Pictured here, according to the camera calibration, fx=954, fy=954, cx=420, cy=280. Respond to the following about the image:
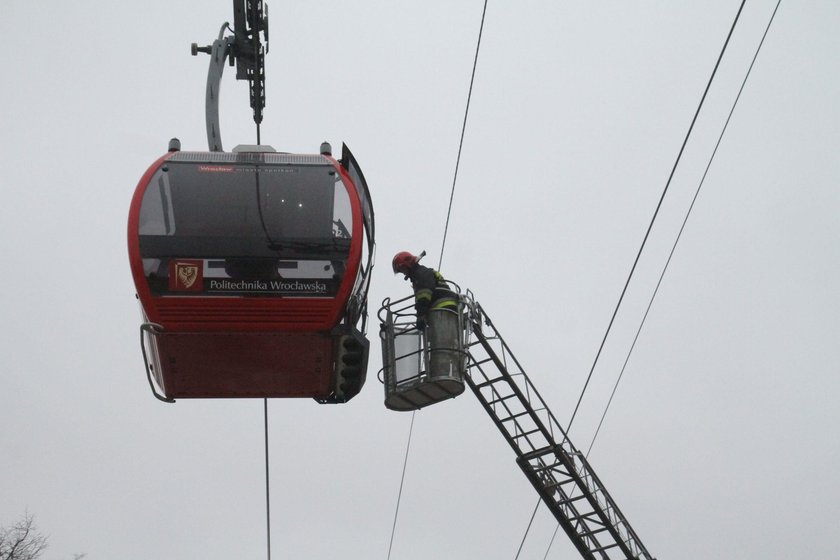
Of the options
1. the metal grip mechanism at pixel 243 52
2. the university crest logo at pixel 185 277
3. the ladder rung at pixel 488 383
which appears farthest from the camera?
the ladder rung at pixel 488 383

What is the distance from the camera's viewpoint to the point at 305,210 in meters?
7.80

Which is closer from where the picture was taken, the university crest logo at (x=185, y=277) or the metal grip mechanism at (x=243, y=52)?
the university crest logo at (x=185, y=277)

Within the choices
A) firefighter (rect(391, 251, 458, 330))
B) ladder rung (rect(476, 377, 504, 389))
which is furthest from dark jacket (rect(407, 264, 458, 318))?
ladder rung (rect(476, 377, 504, 389))

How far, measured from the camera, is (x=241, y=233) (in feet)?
25.2

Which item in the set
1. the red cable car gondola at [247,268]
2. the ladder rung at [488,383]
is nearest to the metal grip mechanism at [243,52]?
the red cable car gondola at [247,268]

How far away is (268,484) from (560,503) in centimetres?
409

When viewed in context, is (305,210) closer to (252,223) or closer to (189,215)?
(252,223)

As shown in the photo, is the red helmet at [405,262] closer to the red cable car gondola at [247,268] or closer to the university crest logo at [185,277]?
the red cable car gondola at [247,268]

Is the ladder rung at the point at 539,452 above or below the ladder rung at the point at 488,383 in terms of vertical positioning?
below

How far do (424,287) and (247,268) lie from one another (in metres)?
2.95

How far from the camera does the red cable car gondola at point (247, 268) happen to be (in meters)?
7.52

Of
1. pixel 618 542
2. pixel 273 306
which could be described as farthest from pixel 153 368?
pixel 618 542

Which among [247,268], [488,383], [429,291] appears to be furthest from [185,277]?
[488,383]

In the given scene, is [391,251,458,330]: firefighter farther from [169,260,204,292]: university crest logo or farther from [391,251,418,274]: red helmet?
[169,260,204,292]: university crest logo
